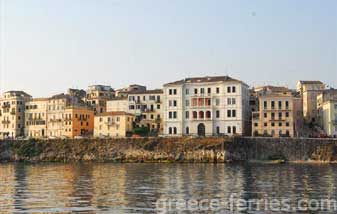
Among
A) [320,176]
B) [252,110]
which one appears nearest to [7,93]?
[252,110]

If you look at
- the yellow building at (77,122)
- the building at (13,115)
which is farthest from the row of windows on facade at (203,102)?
the building at (13,115)

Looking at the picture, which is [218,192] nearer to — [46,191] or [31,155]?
[46,191]

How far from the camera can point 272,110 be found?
110250 mm

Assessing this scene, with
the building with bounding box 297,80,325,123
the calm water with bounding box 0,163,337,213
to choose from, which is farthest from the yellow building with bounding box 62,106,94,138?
the calm water with bounding box 0,163,337,213

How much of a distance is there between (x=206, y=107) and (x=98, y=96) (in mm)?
38449

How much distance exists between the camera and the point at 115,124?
4751 inches

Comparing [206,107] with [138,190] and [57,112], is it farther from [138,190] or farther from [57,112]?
[138,190]

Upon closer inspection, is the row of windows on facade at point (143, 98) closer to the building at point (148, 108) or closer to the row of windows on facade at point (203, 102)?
the building at point (148, 108)

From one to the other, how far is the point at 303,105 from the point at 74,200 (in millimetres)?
98423

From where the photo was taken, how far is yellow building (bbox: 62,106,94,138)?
126375 millimetres

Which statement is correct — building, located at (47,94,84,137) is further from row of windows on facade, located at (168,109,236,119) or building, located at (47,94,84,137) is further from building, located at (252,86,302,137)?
building, located at (252,86,302,137)

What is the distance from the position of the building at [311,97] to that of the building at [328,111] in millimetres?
3570

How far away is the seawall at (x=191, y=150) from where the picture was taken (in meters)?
98.4

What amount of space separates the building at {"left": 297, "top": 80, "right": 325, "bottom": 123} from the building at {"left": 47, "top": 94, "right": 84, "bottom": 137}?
53.6 m
